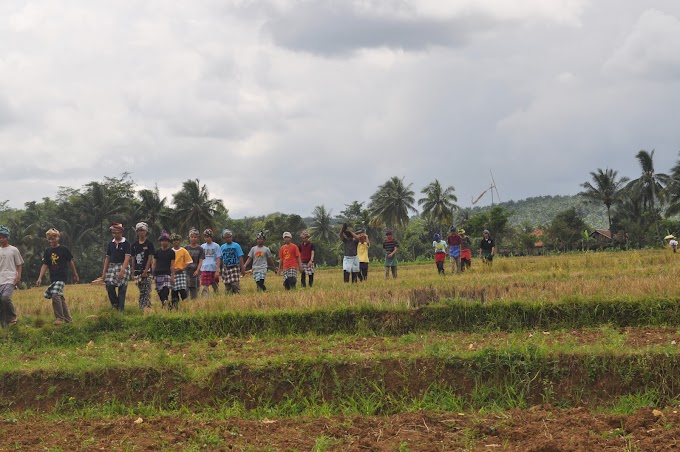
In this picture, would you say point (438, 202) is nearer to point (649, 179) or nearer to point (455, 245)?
point (649, 179)

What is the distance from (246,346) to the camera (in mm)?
9836

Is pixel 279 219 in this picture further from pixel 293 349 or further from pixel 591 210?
pixel 591 210

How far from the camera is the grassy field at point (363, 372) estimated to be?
6.04 meters

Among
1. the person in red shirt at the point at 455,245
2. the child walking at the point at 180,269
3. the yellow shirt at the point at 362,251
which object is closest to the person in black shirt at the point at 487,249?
the person in red shirt at the point at 455,245

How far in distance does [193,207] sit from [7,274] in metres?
50.4

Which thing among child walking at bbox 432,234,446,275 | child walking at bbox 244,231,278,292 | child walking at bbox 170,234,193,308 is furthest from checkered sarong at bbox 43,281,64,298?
child walking at bbox 432,234,446,275

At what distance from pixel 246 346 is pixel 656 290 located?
6751 mm

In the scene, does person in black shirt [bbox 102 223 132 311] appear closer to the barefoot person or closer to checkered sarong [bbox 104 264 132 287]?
checkered sarong [bbox 104 264 132 287]

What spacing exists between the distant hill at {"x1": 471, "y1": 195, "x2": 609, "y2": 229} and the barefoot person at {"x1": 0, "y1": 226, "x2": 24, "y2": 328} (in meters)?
140

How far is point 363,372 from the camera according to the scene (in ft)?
25.7

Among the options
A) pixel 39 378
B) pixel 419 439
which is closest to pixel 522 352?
pixel 419 439

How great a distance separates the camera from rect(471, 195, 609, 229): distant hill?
493 ft

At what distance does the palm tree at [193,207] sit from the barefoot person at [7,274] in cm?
4944

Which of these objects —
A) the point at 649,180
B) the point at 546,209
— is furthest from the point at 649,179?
the point at 546,209
